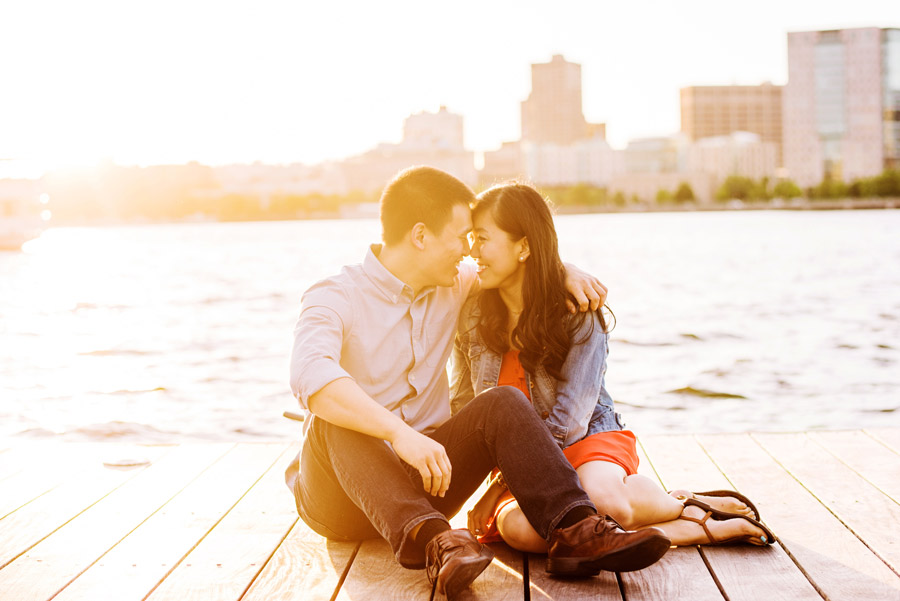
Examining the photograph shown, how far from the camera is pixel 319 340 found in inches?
84.0

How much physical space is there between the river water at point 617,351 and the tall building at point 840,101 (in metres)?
79.6

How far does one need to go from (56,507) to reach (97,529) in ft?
0.90

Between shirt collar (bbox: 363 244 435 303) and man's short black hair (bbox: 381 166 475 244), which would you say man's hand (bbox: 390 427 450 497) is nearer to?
shirt collar (bbox: 363 244 435 303)

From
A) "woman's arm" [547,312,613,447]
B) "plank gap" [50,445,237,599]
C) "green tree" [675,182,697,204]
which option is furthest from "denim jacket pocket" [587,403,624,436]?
"green tree" [675,182,697,204]

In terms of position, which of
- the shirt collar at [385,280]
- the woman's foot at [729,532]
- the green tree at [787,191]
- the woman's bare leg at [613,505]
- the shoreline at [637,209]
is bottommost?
the shoreline at [637,209]

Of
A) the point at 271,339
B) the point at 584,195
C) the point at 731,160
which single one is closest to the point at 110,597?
the point at 271,339

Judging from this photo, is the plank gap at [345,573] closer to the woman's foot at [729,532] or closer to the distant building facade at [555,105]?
the woman's foot at [729,532]

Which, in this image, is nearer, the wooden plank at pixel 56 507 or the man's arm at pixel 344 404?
the man's arm at pixel 344 404

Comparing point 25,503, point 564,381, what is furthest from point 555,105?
point 564,381

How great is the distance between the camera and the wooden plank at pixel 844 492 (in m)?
2.33

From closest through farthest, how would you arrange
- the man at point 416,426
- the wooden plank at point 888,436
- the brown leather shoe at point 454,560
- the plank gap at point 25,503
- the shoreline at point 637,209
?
the brown leather shoe at point 454,560, the man at point 416,426, the plank gap at point 25,503, the wooden plank at point 888,436, the shoreline at point 637,209

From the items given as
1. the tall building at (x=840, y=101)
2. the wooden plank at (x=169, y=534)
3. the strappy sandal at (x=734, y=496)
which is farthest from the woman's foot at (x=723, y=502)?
the tall building at (x=840, y=101)

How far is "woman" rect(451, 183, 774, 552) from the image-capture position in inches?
89.6

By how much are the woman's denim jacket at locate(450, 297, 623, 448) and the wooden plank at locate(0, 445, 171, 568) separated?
3.53ft
